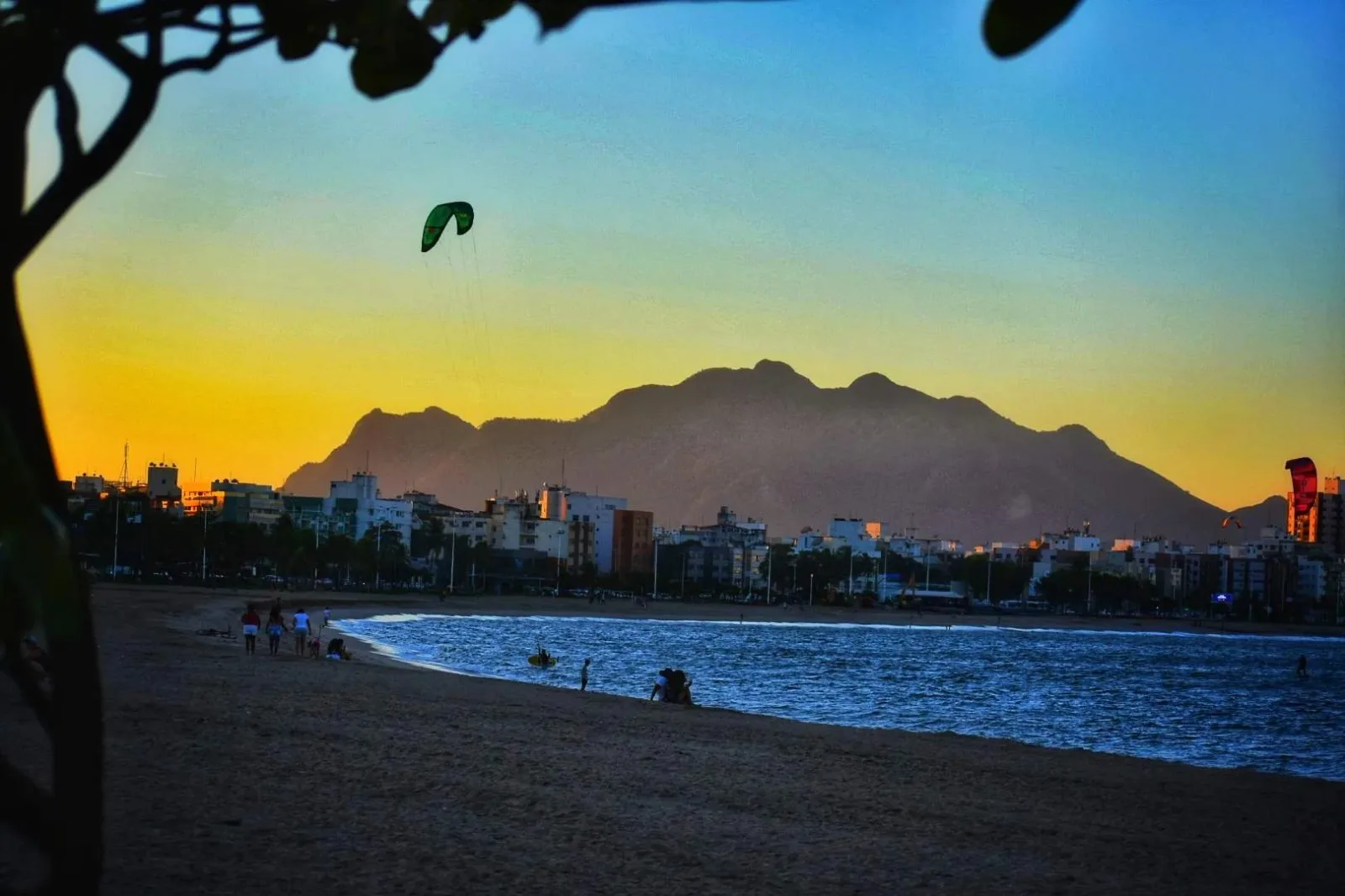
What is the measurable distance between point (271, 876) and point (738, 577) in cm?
15814

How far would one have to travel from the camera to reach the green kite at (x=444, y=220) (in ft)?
82.4

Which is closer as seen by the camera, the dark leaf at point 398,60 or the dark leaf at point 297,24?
the dark leaf at point 398,60

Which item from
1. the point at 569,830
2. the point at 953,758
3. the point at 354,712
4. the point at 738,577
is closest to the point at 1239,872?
the point at 569,830

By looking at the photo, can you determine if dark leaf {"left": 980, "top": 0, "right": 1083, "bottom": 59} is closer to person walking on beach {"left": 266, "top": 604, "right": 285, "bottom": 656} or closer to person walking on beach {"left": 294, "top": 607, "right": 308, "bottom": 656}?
person walking on beach {"left": 266, "top": 604, "right": 285, "bottom": 656}

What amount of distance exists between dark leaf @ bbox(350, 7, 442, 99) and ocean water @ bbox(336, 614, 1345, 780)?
2602cm

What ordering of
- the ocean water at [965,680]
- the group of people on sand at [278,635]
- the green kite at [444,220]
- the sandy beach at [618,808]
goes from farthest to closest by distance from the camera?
1. the ocean water at [965,680]
2. the group of people on sand at [278,635]
3. the green kite at [444,220]
4. the sandy beach at [618,808]

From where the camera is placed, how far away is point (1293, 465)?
493ft

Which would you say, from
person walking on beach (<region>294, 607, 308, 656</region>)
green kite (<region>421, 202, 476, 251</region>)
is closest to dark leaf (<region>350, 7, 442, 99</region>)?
green kite (<region>421, 202, 476, 251</region>)

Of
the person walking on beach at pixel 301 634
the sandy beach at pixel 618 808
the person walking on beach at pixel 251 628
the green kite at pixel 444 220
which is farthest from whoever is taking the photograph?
the person walking on beach at pixel 301 634

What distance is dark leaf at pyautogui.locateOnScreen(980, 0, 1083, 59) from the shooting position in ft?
4.25

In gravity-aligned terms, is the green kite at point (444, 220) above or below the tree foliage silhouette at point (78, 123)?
above

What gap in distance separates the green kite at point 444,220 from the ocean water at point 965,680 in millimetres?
11810

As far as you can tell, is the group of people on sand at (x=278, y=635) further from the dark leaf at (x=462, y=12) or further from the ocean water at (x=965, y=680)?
the dark leaf at (x=462, y=12)

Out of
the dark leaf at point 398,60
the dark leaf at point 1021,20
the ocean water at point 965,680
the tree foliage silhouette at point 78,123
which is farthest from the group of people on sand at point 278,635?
the dark leaf at point 1021,20
